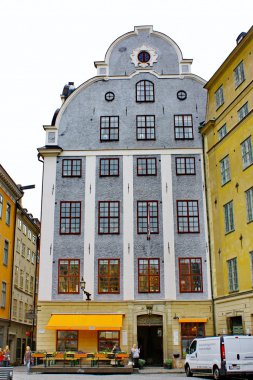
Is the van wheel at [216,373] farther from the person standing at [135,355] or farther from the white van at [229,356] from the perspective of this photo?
the person standing at [135,355]

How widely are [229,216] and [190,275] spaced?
5055 millimetres

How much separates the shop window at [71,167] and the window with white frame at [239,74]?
12137 mm

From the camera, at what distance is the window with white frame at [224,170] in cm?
3072

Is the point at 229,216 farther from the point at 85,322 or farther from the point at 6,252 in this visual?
the point at 6,252

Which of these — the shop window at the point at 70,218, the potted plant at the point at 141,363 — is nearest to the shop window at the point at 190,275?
the potted plant at the point at 141,363

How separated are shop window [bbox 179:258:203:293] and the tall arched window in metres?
12.1

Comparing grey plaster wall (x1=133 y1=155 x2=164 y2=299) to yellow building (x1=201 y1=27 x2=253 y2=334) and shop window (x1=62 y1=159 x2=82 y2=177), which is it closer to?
yellow building (x1=201 y1=27 x2=253 y2=334)

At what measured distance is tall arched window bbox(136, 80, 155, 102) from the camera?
36188 millimetres

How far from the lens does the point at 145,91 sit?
36406 millimetres

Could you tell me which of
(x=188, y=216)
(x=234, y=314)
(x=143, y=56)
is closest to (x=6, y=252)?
(x=188, y=216)

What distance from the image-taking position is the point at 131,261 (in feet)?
107

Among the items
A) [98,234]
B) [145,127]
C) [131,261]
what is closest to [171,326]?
[131,261]

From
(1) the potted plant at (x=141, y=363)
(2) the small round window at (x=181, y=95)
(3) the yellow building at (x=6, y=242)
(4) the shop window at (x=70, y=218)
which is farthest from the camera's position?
(3) the yellow building at (x=6, y=242)

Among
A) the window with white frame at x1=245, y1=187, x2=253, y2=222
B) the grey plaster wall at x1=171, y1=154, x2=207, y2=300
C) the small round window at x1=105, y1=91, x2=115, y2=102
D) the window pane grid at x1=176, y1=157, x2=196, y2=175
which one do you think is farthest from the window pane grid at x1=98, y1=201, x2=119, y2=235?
the window with white frame at x1=245, y1=187, x2=253, y2=222
